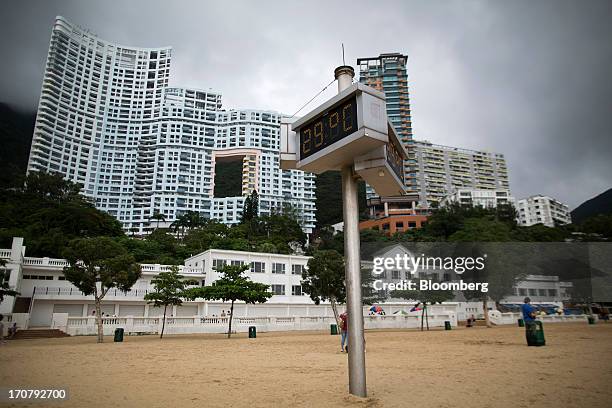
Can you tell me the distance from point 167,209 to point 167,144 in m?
25.5

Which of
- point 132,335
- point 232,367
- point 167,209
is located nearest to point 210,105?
point 167,209

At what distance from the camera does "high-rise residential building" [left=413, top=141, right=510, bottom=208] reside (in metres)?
146

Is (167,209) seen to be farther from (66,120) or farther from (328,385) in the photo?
(328,385)

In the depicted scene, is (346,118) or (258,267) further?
(258,267)

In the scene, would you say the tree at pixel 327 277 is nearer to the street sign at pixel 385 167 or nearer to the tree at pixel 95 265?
the tree at pixel 95 265

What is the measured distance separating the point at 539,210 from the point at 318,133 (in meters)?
172

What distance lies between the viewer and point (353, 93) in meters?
7.41

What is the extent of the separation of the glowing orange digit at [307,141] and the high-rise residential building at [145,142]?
11663 centimetres

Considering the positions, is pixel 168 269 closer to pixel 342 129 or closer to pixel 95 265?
pixel 95 265

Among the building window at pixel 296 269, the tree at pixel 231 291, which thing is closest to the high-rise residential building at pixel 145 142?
the building window at pixel 296 269

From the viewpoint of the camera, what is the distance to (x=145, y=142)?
140 metres

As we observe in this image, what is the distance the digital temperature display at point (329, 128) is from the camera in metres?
7.48

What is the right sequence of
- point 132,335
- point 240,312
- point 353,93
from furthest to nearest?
1. point 240,312
2. point 132,335
3. point 353,93

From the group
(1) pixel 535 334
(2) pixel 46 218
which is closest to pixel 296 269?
(1) pixel 535 334
